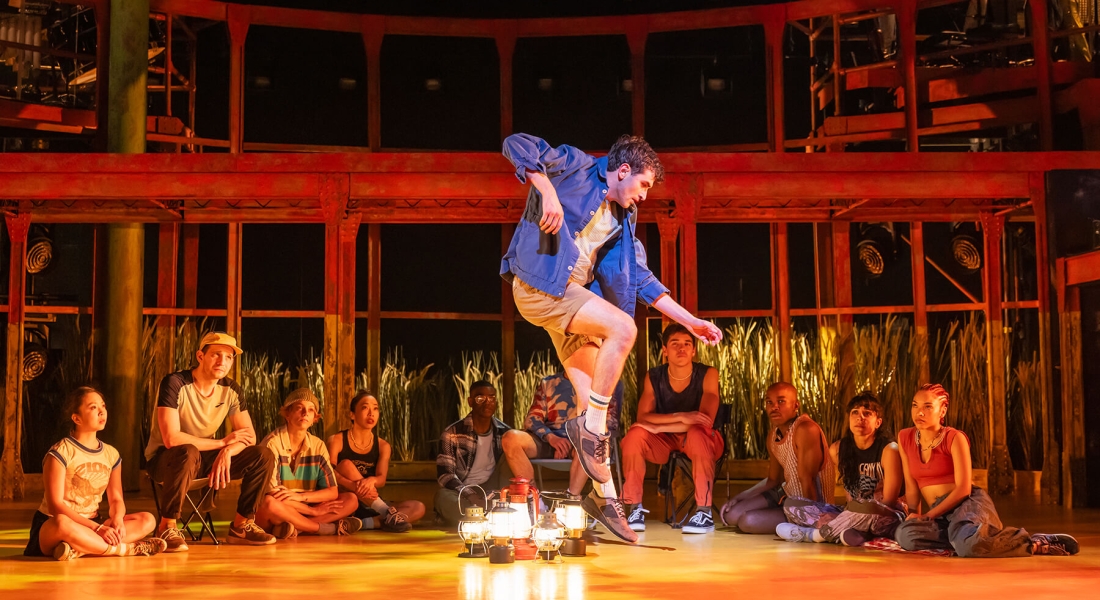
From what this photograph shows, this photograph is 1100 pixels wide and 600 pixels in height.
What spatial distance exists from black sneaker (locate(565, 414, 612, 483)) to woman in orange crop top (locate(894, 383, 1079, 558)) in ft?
4.58

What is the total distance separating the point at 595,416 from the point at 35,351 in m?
6.01

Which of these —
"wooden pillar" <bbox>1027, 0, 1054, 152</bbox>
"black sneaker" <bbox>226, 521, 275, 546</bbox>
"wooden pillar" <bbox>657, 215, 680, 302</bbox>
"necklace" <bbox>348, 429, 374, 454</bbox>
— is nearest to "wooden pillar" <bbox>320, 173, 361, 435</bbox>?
"necklace" <bbox>348, 429, 374, 454</bbox>

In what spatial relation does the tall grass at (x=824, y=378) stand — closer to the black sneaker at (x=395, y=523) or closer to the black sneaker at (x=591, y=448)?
the black sneaker at (x=395, y=523)

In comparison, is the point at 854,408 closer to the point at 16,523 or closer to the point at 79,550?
the point at 79,550

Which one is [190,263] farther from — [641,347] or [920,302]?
[920,302]

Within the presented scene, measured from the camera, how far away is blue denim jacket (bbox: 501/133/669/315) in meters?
4.68

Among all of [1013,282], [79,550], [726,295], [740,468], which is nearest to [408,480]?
[740,468]

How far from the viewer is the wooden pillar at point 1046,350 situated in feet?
23.0

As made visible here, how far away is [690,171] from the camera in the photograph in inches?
270

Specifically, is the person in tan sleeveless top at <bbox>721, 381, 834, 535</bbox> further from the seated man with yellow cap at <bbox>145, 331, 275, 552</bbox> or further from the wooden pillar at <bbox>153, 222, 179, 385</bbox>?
the wooden pillar at <bbox>153, 222, 179, 385</bbox>

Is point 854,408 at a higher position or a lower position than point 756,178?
lower

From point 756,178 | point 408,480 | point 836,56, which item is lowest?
point 408,480

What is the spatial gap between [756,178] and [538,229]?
2537 mm

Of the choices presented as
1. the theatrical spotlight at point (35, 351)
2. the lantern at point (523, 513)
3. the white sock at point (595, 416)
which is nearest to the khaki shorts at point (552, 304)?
the white sock at point (595, 416)
